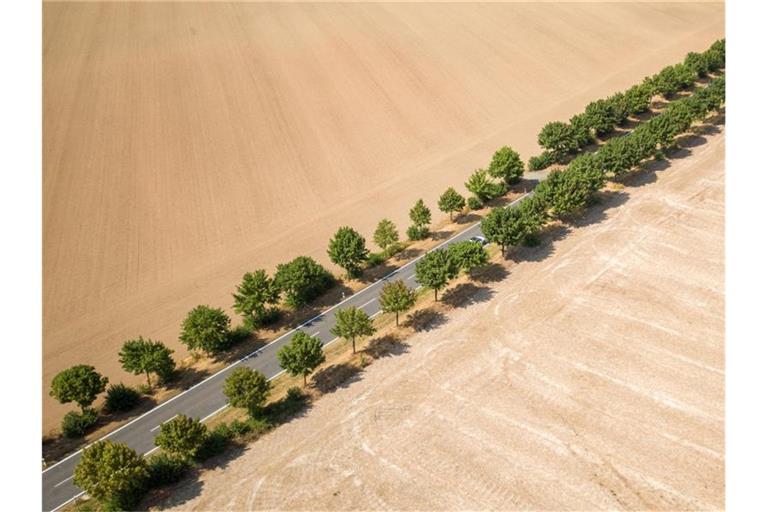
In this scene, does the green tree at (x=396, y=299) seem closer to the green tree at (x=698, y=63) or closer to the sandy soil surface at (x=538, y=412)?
the sandy soil surface at (x=538, y=412)

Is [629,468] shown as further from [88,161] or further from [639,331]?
[88,161]

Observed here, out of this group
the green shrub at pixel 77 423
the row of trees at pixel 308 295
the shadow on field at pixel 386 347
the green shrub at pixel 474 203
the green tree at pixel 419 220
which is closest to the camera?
the row of trees at pixel 308 295

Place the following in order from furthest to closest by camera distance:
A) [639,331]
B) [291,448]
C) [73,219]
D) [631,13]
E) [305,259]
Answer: [631,13] < [73,219] < [305,259] < [639,331] < [291,448]

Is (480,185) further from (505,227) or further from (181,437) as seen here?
(181,437)

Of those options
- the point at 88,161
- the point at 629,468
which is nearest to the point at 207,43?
the point at 88,161

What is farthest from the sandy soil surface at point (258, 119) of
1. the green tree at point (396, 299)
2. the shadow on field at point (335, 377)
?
the green tree at point (396, 299)
